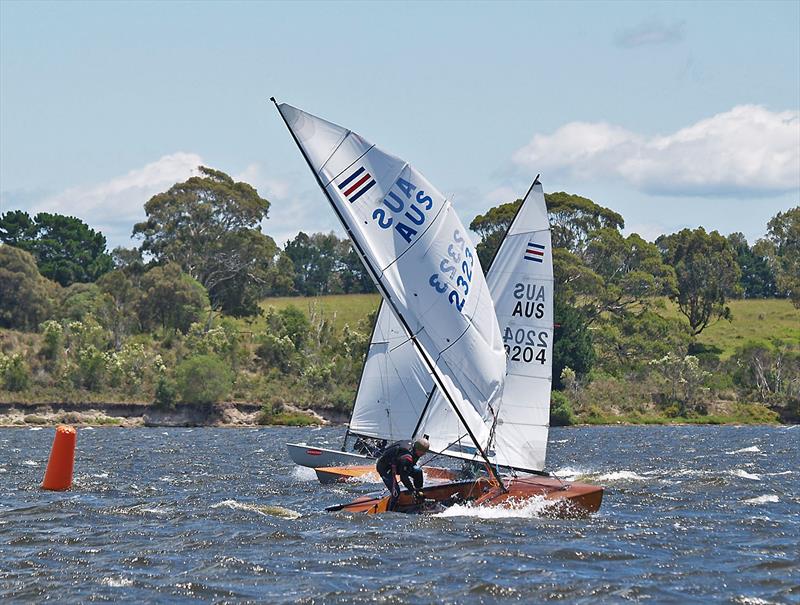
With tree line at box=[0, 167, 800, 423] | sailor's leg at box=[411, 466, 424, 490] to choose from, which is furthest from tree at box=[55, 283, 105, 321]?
sailor's leg at box=[411, 466, 424, 490]

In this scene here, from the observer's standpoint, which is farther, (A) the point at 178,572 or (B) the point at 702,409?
(B) the point at 702,409

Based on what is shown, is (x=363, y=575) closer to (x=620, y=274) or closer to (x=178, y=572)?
(x=178, y=572)

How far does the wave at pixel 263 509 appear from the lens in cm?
2420

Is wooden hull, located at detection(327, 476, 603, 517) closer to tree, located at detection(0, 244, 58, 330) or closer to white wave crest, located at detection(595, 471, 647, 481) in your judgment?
white wave crest, located at detection(595, 471, 647, 481)

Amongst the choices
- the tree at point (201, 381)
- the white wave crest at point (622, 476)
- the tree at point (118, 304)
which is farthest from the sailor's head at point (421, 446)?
the tree at point (118, 304)

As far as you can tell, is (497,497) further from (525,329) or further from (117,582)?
(117,582)

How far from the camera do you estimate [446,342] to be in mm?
23391

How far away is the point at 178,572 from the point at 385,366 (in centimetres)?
1905

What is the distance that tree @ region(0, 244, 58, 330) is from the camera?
96644 millimetres

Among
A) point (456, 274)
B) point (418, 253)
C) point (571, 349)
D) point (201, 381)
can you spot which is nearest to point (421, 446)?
point (456, 274)

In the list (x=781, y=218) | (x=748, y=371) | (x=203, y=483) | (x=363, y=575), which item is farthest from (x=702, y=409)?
(x=363, y=575)

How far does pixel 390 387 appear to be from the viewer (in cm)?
3634

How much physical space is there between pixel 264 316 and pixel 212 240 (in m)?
7.49

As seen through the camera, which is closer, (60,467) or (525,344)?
(525,344)
